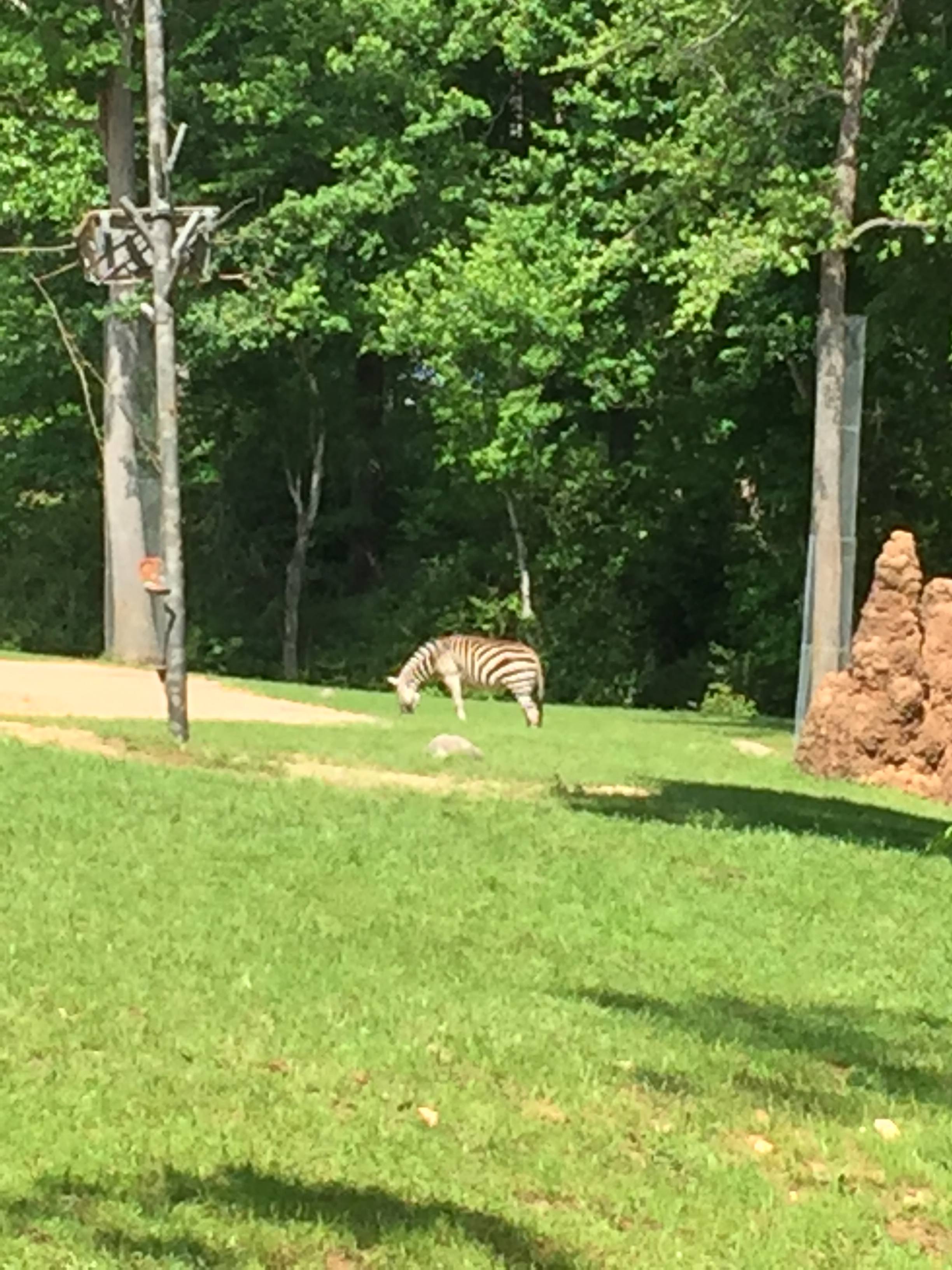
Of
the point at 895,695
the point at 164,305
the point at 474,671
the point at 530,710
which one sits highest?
the point at 164,305

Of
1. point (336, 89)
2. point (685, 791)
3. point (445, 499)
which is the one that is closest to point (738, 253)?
point (685, 791)

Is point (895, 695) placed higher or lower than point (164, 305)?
lower

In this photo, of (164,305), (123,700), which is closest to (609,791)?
(164,305)

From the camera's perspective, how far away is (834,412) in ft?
80.0

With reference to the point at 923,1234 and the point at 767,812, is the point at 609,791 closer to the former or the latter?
Answer: the point at 767,812

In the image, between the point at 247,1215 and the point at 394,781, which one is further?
the point at 394,781

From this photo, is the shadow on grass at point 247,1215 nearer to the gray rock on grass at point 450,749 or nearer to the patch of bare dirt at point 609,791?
the patch of bare dirt at point 609,791

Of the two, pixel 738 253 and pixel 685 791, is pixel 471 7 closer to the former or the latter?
pixel 738 253

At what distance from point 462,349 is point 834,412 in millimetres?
9676

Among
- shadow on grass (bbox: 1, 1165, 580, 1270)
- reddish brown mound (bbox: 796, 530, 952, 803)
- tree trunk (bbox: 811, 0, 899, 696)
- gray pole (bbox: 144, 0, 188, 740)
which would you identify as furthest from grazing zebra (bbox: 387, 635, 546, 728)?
shadow on grass (bbox: 1, 1165, 580, 1270)

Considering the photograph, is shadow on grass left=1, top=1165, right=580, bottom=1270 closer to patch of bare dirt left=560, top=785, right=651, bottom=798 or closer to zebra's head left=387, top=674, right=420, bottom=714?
patch of bare dirt left=560, top=785, right=651, bottom=798

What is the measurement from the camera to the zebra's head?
24531 millimetres

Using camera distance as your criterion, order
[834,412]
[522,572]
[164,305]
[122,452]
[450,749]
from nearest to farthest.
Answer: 1. [164,305]
2. [450,749]
3. [834,412]
4. [122,452]
5. [522,572]

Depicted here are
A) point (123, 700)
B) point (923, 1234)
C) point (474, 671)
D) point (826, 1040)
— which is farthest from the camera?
point (474, 671)
